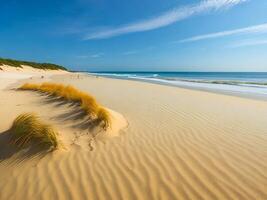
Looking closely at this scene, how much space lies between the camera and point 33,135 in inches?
180

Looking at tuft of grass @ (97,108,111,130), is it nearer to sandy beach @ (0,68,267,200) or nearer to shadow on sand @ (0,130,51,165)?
sandy beach @ (0,68,267,200)

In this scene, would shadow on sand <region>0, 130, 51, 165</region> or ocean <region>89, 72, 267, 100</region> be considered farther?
ocean <region>89, 72, 267, 100</region>

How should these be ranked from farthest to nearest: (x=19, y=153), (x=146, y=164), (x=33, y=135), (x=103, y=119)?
1. (x=103, y=119)
2. (x=33, y=135)
3. (x=19, y=153)
4. (x=146, y=164)

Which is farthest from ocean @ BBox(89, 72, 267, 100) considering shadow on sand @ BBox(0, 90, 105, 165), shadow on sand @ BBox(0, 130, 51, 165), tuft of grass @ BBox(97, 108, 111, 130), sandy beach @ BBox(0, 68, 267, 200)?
shadow on sand @ BBox(0, 130, 51, 165)

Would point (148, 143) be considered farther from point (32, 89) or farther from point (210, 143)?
point (32, 89)

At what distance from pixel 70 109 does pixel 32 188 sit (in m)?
4.66

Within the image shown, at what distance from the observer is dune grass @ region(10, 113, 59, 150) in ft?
14.4

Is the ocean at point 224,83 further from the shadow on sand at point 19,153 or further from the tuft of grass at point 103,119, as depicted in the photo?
the shadow on sand at point 19,153

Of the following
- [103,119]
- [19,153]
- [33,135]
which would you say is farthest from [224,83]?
[19,153]

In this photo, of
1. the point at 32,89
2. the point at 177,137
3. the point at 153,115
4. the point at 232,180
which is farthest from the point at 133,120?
the point at 32,89

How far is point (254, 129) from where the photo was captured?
5.93 meters

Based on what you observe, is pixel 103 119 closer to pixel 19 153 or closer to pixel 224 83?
pixel 19 153

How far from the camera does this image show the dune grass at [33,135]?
438 centimetres

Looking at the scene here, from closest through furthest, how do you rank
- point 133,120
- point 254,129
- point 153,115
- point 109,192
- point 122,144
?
point 109,192 → point 122,144 → point 254,129 → point 133,120 → point 153,115
